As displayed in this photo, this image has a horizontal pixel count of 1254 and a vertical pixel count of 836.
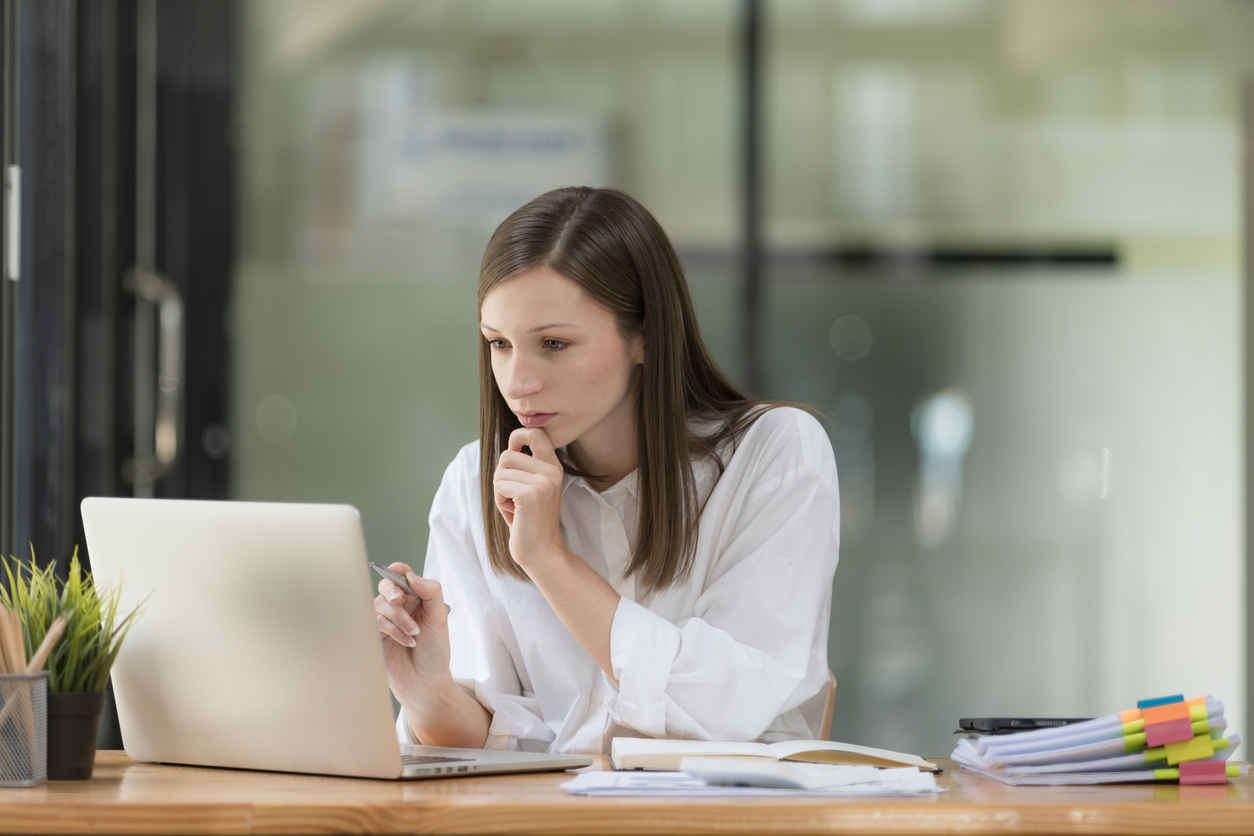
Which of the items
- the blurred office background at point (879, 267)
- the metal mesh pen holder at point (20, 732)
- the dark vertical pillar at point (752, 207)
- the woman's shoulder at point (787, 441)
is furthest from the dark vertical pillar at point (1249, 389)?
the metal mesh pen holder at point (20, 732)

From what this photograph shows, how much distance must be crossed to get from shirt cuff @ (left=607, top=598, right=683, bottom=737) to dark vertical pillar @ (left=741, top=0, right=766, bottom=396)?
180 centimetres

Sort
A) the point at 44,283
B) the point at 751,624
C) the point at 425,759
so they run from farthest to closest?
the point at 44,283, the point at 751,624, the point at 425,759

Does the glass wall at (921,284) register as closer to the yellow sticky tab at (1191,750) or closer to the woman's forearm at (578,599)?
the woman's forearm at (578,599)

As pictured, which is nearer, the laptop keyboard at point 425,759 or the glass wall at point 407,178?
the laptop keyboard at point 425,759

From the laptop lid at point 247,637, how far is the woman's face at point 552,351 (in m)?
0.45

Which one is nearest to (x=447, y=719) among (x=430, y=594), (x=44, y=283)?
(x=430, y=594)

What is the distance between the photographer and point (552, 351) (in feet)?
5.21

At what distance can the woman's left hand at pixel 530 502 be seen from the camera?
1443 millimetres

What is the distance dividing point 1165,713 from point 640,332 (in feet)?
2.64

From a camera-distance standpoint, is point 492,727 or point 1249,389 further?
point 1249,389

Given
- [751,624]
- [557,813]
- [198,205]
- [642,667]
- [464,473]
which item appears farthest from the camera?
[198,205]

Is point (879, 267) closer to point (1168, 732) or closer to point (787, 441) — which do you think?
point (787, 441)

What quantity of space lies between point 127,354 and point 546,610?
187 centimetres

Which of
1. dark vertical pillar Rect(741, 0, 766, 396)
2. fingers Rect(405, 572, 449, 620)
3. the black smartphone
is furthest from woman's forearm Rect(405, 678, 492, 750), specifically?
dark vertical pillar Rect(741, 0, 766, 396)
